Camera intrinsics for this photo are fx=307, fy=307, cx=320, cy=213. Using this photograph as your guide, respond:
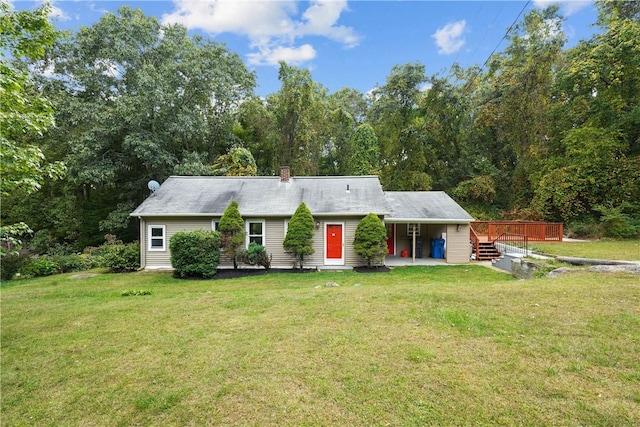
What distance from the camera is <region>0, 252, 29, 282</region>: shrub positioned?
437 inches

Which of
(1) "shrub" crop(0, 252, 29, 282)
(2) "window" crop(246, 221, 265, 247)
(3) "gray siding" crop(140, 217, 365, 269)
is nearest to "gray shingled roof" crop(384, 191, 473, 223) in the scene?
(3) "gray siding" crop(140, 217, 365, 269)

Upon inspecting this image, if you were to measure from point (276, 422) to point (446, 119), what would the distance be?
2599 cm

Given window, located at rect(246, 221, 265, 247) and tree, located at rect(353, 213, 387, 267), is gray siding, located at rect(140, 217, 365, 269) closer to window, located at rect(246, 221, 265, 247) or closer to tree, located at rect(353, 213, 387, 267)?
window, located at rect(246, 221, 265, 247)

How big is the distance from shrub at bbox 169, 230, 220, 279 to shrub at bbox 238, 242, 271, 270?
4.03 ft

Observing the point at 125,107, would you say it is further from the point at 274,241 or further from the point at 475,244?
A: the point at 475,244

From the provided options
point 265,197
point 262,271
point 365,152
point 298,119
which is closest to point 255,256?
point 262,271

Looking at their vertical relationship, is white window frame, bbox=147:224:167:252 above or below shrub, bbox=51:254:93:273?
above

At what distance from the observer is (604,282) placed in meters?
6.56

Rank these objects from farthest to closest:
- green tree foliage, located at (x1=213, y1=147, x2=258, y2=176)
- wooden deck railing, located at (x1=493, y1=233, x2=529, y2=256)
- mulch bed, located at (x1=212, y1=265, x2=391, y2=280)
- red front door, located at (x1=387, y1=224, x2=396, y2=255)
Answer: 1. green tree foliage, located at (x1=213, y1=147, x2=258, y2=176)
2. red front door, located at (x1=387, y1=224, x2=396, y2=255)
3. wooden deck railing, located at (x1=493, y1=233, x2=529, y2=256)
4. mulch bed, located at (x1=212, y1=265, x2=391, y2=280)

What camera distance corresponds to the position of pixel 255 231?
12.7m

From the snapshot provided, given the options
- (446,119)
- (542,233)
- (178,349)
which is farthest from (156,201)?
(446,119)

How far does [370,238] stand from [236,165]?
38.7 feet

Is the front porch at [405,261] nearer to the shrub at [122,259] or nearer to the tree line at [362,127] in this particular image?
the tree line at [362,127]

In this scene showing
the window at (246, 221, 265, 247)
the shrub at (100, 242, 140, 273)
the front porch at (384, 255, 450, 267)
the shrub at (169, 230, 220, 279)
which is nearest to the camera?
the shrub at (169, 230, 220, 279)
